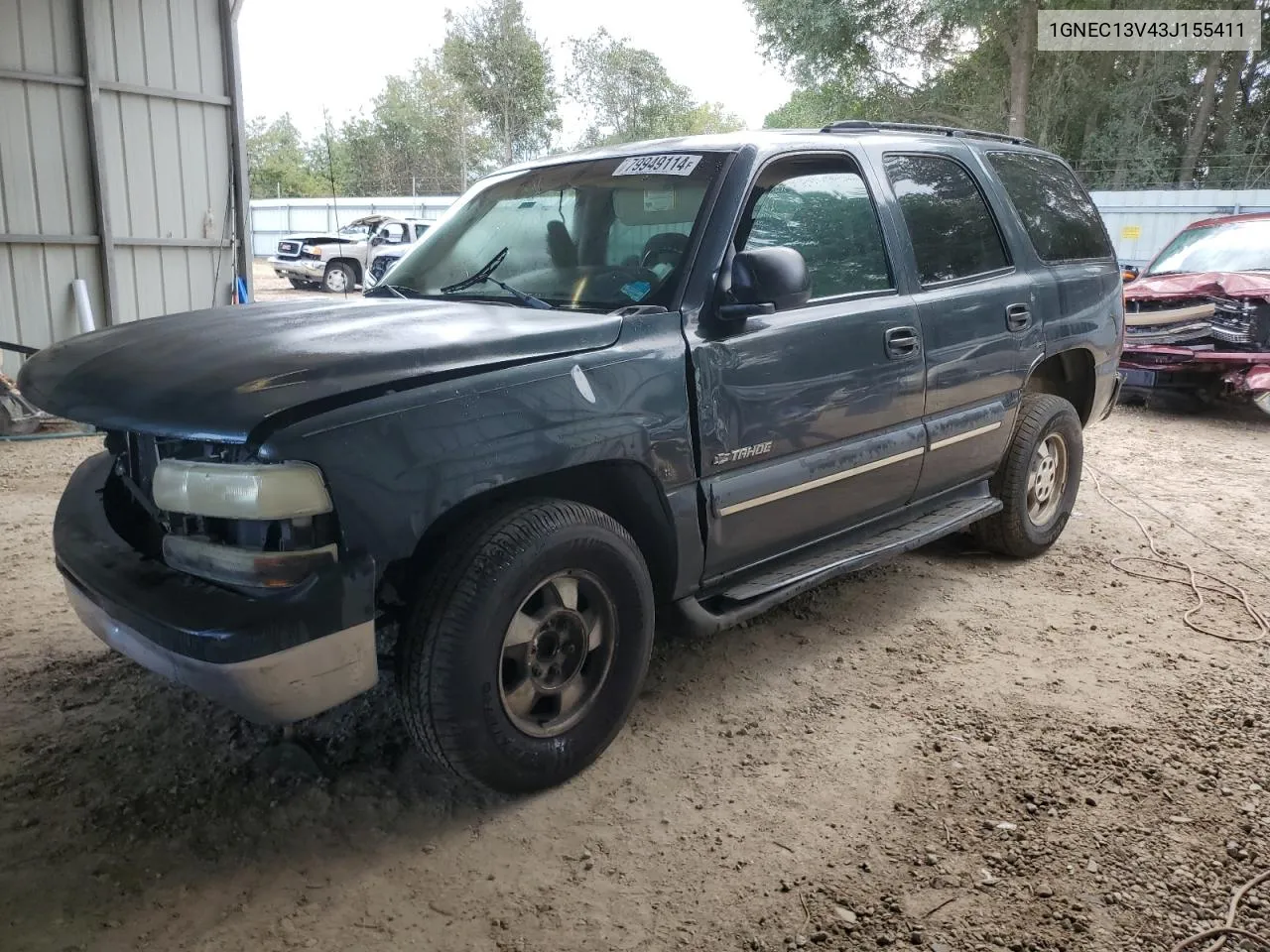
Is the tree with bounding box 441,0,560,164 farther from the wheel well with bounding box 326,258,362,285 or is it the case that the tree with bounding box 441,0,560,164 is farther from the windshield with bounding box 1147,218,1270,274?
the windshield with bounding box 1147,218,1270,274

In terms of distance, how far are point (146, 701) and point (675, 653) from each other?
5.87 feet

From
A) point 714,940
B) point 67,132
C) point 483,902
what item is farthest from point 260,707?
point 67,132

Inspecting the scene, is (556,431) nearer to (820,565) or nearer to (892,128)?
(820,565)

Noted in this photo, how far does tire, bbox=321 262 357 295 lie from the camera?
19.9 m

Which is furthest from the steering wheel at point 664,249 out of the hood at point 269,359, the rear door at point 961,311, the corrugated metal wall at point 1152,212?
the corrugated metal wall at point 1152,212

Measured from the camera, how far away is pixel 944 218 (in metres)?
3.84

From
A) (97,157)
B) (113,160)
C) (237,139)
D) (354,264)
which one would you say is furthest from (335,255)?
(97,157)

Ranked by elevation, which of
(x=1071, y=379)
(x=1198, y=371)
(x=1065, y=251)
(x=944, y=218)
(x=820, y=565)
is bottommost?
(x=820, y=565)

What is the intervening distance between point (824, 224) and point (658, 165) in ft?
2.03

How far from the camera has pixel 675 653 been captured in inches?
140

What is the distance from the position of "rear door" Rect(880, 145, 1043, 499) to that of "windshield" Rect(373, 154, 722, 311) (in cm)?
100

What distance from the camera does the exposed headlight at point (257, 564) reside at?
2088mm

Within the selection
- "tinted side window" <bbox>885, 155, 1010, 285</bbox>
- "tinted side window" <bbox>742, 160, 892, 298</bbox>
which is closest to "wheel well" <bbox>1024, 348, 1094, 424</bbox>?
"tinted side window" <bbox>885, 155, 1010, 285</bbox>

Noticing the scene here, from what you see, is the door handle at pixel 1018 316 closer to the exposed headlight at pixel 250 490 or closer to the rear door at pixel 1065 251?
the rear door at pixel 1065 251
